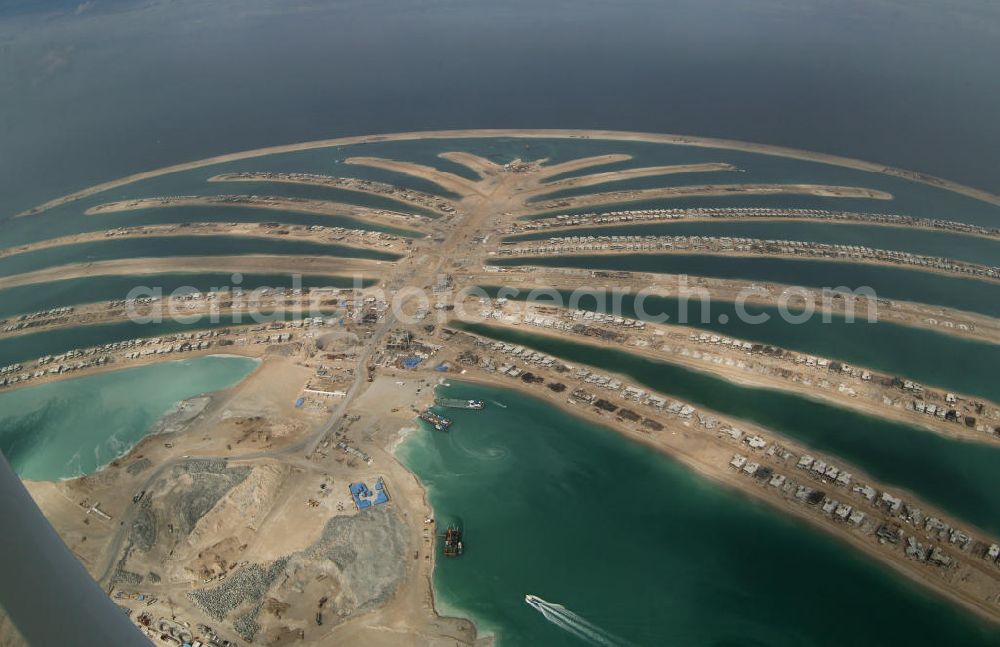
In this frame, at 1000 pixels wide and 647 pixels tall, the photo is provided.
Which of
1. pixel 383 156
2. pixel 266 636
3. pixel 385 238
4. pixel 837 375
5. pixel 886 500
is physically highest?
pixel 383 156

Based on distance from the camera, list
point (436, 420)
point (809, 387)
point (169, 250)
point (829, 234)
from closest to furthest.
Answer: point (436, 420), point (809, 387), point (829, 234), point (169, 250)

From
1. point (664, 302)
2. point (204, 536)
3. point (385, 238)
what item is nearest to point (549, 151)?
point (385, 238)

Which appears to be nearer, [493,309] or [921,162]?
[493,309]

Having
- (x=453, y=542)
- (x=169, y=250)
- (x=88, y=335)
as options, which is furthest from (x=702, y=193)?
(x=88, y=335)

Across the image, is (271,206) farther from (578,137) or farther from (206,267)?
(578,137)

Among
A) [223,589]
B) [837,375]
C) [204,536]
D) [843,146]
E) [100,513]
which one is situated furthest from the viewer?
[843,146]

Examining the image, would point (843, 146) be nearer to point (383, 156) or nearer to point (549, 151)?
point (549, 151)

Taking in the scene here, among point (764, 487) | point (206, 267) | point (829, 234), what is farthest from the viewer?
point (206, 267)
